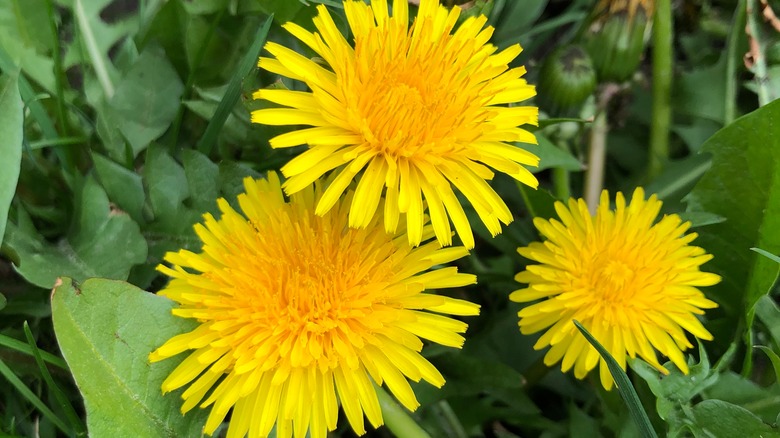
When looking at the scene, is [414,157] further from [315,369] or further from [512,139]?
[315,369]

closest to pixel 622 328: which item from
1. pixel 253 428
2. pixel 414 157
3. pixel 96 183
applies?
pixel 414 157

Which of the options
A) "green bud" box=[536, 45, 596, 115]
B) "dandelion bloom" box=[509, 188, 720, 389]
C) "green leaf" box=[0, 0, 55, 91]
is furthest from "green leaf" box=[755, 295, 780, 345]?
"green leaf" box=[0, 0, 55, 91]

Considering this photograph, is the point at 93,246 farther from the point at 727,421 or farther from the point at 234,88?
the point at 727,421

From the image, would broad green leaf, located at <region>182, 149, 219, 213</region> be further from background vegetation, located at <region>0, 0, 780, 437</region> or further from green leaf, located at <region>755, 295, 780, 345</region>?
green leaf, located at <region>755, 295, 780, 345</region>

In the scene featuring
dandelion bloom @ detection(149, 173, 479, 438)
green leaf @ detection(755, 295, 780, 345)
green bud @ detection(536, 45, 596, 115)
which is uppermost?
green bud @ detection(536, 45, 596, 115)

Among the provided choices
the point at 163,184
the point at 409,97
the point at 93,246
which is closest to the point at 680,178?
the point at 409,97

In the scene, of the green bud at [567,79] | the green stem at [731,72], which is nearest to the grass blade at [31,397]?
the green bud at [567,79]
